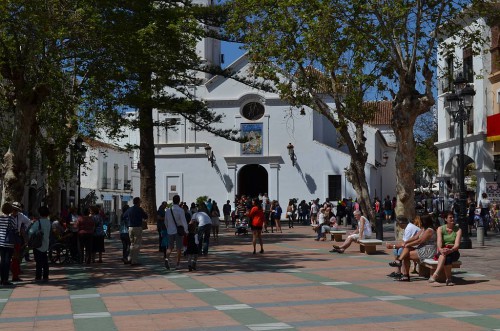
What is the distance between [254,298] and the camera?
11.6m

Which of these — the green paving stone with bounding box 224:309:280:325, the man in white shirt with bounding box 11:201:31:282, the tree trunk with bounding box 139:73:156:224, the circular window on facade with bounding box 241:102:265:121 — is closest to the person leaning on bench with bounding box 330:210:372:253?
the man in white shirt with bounding box 11:201:31:282

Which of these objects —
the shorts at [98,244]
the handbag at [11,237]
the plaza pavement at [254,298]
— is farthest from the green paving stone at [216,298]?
the shorts at [98,244]

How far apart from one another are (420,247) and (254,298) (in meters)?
3.91

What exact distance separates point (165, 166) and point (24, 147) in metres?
32.1

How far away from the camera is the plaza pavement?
937 cm

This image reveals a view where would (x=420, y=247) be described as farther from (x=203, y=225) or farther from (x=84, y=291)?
(x=203, y=225)

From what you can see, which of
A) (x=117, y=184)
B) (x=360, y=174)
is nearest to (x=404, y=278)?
(x=360, y=174)

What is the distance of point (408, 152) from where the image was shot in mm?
22328

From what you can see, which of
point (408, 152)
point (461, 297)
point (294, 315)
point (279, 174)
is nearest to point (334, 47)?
point (408, 152)

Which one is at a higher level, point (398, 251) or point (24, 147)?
point (24, 147)

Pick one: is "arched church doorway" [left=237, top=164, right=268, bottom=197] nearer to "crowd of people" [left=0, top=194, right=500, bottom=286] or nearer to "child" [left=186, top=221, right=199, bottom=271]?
"crowd of people" [left=0, top=194, right=500, bottom=286]

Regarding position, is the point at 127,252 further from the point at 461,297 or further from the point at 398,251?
the point at 461,297

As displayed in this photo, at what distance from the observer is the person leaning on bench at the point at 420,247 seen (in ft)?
45.1

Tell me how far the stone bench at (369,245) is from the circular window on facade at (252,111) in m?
30.0
